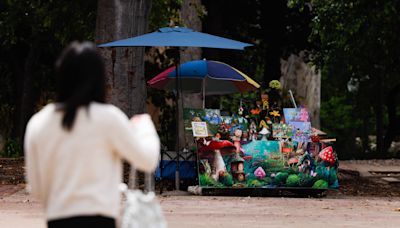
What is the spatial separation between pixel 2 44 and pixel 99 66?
28738 mm

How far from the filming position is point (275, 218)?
1262 centimetres

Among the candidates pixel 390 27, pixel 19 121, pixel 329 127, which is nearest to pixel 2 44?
pixel 19 121

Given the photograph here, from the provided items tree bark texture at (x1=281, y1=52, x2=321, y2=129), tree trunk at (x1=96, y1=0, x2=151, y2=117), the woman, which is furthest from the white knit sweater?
tree bark texture at (x1=281, y1=52, x2=321, y2=129)

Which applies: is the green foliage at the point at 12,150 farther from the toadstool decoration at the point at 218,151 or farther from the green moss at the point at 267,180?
the green moss at the point at 267,180

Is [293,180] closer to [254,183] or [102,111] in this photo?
[254,183]

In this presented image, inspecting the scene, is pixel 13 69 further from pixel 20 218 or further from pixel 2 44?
pixel 20 218

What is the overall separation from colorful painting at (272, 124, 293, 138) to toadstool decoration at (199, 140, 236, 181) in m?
0.73

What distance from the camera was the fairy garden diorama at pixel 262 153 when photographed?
16.2 metres

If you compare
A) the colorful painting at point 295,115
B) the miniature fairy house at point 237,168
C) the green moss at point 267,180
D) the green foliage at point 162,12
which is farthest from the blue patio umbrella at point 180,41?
the green foliage at point 162,12

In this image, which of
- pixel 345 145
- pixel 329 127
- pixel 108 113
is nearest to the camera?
pixel 108 113

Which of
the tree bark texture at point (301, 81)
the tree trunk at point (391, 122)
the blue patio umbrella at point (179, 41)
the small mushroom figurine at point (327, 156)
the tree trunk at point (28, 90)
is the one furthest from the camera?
the tree trunk at point (391, 122)

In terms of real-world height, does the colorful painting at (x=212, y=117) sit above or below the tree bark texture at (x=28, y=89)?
below

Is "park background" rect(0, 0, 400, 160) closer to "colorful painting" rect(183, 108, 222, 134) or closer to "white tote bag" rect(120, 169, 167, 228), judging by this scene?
"colorful painting" rect(183, 108, 222, 134)

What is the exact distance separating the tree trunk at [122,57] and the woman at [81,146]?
1425 centimetres
